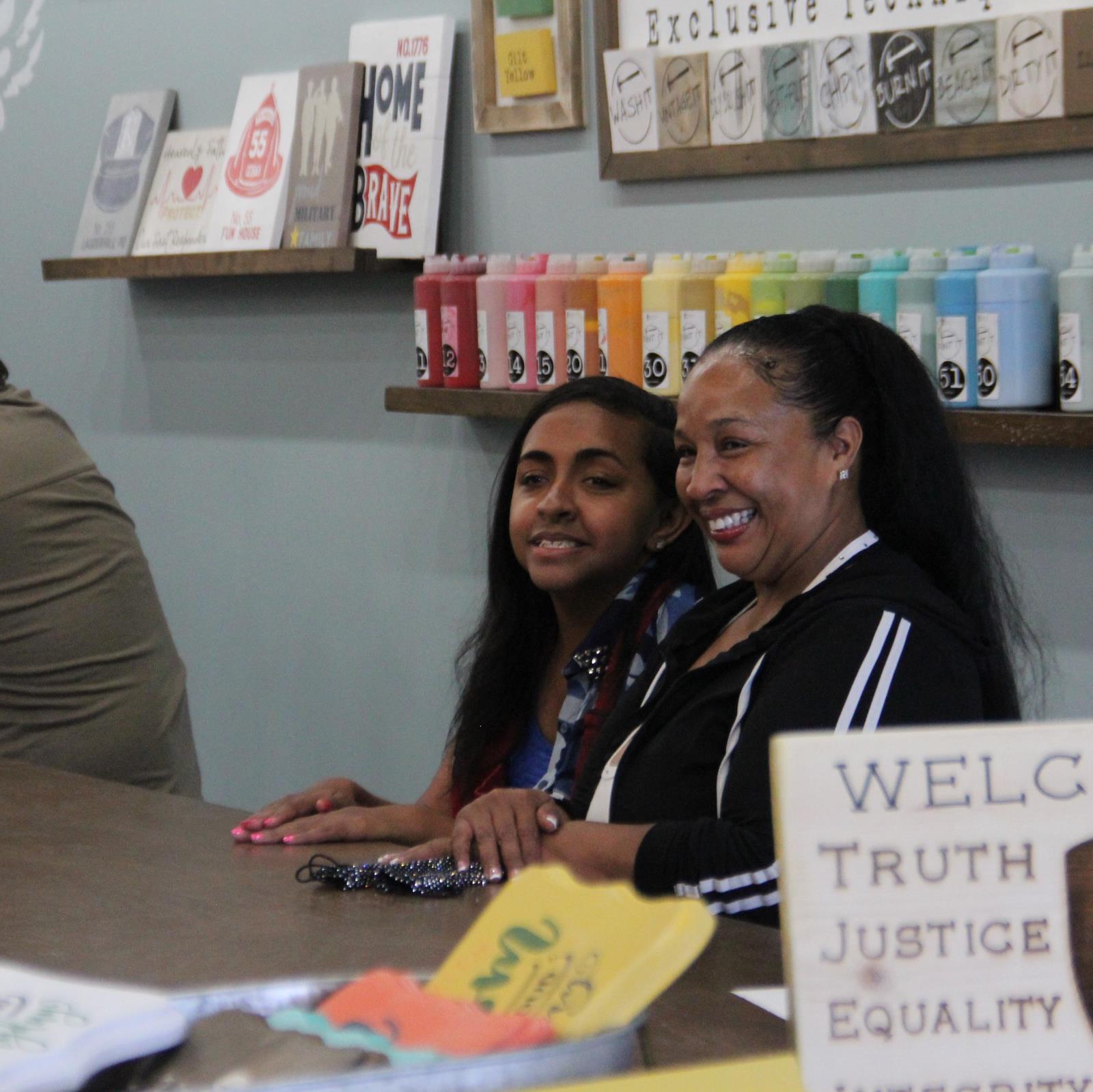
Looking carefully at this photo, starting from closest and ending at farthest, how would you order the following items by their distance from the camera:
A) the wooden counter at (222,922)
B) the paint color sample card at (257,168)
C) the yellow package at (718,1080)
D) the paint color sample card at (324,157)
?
the yellow package at (718,1080) < the wooden counter at (222,922) < the paint color sample card at (324,157) < the paint color sample card at (257,168)

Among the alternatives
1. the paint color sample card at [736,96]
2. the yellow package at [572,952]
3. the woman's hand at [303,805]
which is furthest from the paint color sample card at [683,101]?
the yellow package at [572,952]

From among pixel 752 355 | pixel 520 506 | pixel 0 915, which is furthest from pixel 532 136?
pixel 0 915

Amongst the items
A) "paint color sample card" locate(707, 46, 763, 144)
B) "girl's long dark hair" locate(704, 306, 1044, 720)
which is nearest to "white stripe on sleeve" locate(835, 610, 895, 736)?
"girl's long dark hair" locate(704, 306, 1044, 720)

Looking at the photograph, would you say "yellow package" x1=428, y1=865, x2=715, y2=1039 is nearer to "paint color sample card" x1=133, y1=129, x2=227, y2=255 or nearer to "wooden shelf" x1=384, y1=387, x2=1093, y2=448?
"wooden shelf" x1=384, y1=387, x2=1093, y2=448

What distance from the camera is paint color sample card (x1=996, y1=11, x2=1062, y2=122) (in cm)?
238

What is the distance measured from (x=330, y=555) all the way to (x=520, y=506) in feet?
5.49

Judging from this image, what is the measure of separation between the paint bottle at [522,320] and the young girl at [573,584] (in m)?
0.82

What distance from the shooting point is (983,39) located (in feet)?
8.06

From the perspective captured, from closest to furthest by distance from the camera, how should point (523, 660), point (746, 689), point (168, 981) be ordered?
point (168, 981) → point (746, 689) → point (523, 660)

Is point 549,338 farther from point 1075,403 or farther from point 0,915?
point 0,915

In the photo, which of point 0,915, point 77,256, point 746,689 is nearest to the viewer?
point 0,915

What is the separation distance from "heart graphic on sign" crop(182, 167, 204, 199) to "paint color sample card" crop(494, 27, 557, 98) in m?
0.93

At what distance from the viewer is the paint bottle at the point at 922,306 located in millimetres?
2439

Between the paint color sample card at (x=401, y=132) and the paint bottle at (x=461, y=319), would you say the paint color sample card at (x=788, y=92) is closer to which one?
the paint bottle at (x=461, y=319)
